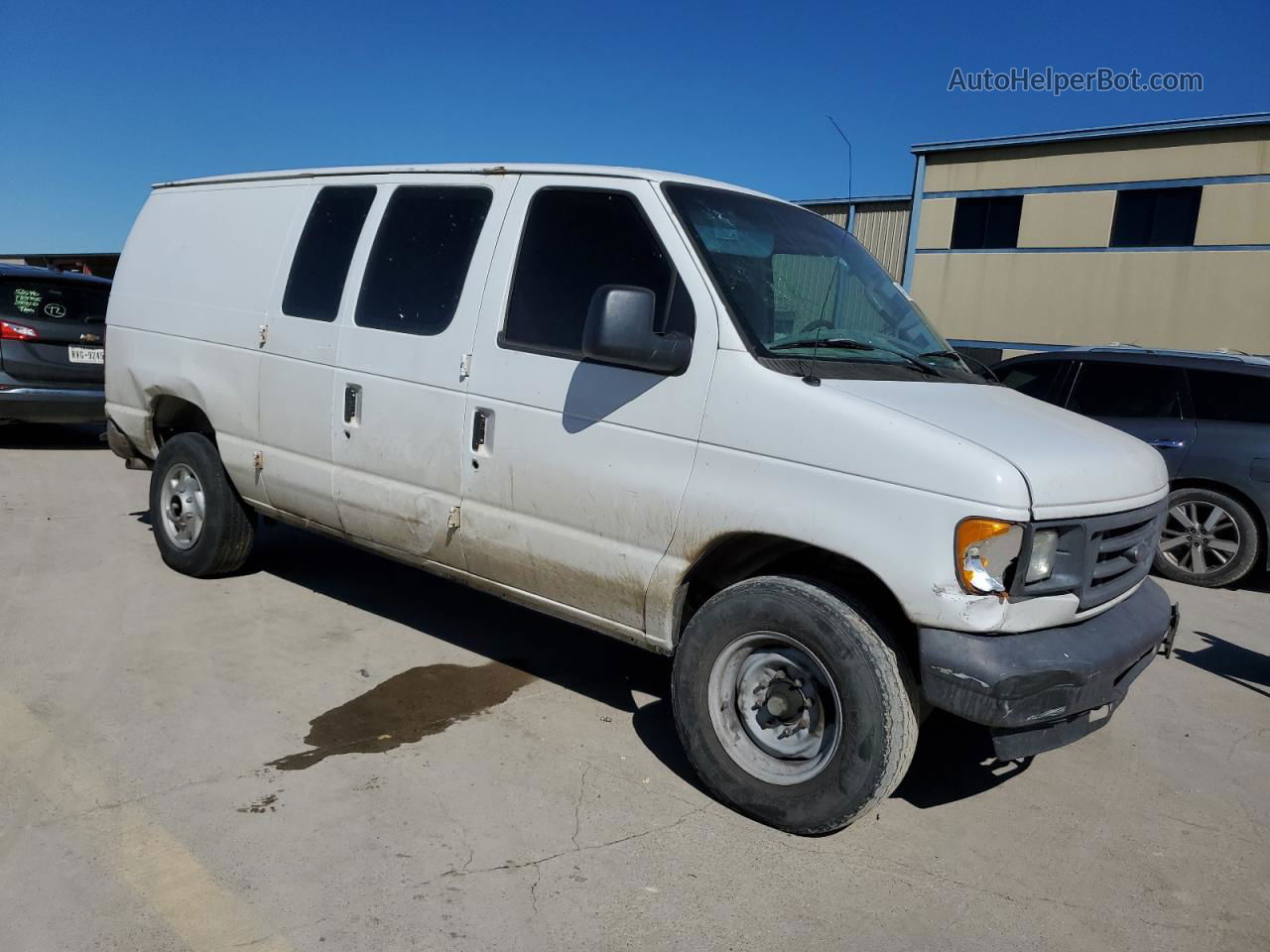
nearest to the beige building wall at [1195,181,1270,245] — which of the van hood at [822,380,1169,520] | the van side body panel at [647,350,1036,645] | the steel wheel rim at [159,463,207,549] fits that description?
the van hood at [822,380,1169,520]

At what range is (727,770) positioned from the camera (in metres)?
3.54

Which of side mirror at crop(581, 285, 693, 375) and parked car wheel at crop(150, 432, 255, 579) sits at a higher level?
side mirror at crop(581, 285, 693, 375)

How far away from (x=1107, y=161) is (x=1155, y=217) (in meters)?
1.52

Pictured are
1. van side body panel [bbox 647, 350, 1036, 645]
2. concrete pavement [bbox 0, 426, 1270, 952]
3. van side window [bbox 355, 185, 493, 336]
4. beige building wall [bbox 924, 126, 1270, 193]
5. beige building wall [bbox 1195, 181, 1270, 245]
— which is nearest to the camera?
concrete pavement [bbox 0, 426, 1270, 952]

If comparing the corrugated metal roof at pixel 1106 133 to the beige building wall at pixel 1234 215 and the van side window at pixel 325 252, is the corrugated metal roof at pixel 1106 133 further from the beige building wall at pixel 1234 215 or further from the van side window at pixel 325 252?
the van side window at pixel 325 252

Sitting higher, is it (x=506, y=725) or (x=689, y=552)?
(x=689, y=552)

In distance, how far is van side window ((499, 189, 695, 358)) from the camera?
3.80m

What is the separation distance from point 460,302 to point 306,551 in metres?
3.21

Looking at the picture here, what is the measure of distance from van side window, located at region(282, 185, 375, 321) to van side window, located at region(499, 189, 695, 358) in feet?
3.71

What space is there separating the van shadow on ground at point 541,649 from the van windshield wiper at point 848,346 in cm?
164

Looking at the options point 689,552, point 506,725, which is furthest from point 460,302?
point 506,725

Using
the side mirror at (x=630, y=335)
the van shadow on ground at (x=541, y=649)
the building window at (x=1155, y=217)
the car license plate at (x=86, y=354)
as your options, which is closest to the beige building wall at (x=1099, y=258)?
the building window at (x=1155, y=217)

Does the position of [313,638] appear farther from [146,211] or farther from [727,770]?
[146,211]

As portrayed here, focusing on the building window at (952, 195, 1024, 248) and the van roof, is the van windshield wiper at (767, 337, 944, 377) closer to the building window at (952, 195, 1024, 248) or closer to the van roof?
the van roof
